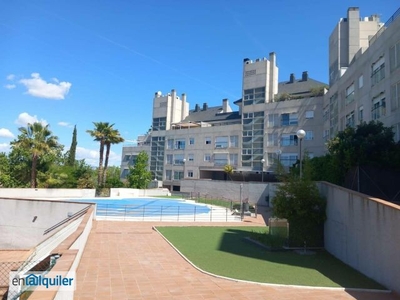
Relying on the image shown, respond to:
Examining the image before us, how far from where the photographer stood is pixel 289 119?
139 ft

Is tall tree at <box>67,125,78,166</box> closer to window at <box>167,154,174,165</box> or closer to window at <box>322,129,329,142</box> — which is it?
window at <box>167,154,174,165</box>

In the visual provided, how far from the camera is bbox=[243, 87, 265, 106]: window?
4606cm

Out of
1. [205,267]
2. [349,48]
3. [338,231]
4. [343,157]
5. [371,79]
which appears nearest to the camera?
[205,267]

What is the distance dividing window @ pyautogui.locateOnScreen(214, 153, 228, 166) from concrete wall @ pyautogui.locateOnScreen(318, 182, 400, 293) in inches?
1418

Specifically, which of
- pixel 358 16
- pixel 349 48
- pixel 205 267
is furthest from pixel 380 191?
pixel 358 16

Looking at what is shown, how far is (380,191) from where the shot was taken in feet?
40.2

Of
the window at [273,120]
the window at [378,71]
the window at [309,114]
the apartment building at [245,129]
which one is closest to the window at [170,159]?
the apartment building at [245,129]

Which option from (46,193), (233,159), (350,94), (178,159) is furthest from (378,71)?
(178,159)

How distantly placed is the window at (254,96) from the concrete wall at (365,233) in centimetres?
3471

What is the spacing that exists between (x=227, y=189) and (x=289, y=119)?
1361cm

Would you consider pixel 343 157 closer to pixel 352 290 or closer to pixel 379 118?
pixel 352 290

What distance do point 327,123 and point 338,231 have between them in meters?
27.7

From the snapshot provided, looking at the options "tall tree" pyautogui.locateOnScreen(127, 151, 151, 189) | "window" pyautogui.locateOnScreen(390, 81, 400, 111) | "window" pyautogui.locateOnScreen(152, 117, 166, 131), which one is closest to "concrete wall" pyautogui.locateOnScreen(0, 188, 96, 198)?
"tall tree" pyautogui.locateOnScreen(127, 151, 151, 189)

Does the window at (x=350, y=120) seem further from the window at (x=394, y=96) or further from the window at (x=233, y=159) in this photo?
the window at (x=233, y=159)
